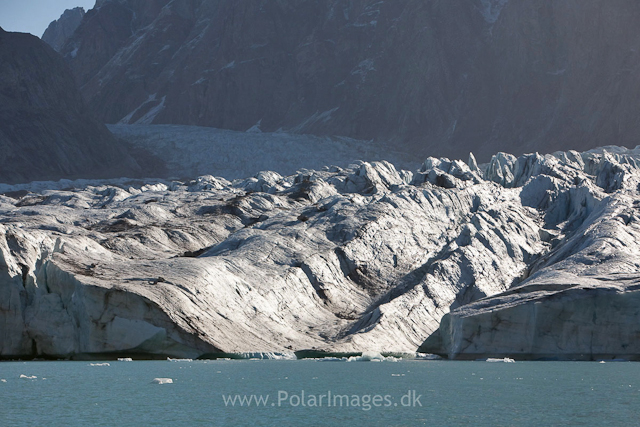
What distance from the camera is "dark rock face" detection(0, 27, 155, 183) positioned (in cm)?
17350

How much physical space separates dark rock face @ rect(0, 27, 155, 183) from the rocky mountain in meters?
70.4

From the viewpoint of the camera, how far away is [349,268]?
7775 cm

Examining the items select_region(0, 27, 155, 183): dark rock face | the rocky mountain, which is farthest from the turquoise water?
select_region(0, 27, 155, 183): dark rock face

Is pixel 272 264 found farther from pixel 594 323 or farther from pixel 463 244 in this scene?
pixel 594 323

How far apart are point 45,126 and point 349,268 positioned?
116 meters

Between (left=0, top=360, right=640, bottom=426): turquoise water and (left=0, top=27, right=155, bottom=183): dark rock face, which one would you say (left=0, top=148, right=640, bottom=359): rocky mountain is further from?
(left=0, top=27, right=155, bottom=183): dark rock face

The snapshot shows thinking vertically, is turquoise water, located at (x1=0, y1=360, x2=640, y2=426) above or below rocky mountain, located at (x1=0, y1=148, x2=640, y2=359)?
below

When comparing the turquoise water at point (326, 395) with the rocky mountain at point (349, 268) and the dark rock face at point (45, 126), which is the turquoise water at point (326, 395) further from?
the dark rock face at point (45, 126)

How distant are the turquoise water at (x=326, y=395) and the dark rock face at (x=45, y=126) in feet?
408

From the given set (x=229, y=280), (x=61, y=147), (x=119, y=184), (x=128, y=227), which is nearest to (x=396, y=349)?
(x=229, y=280)

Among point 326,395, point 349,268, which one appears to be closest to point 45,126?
point 349,268

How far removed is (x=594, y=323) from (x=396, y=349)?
15.1 meters

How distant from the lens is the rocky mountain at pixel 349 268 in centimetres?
5784

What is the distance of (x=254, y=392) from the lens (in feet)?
132
